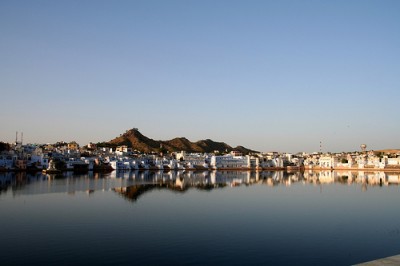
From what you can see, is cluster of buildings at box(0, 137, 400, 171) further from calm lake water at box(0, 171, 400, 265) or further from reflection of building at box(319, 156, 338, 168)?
calm lake water at box(0, 171, 400, 265)

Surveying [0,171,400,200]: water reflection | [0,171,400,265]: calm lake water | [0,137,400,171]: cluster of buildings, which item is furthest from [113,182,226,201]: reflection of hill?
[0,137,400,171]: cluster of buildings

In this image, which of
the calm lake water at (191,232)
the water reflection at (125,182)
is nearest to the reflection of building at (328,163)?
the water reflection at (125,182)

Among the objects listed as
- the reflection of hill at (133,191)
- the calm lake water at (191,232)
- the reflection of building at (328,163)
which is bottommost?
the calm lake water at (191,232)

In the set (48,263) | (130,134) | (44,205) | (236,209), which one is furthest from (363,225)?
(130,134)

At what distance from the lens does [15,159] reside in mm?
68625

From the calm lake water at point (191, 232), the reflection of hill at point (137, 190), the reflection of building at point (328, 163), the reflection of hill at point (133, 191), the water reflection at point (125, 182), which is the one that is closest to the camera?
the calm lake water at point (191, 232)

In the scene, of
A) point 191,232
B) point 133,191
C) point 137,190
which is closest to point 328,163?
point 137,190

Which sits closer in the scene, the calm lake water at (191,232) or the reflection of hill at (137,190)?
the calm lake water at (191,232)

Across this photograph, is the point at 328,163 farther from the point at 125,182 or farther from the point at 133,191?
the point at 133,191

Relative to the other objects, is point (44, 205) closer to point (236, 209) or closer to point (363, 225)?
point (236, 209)

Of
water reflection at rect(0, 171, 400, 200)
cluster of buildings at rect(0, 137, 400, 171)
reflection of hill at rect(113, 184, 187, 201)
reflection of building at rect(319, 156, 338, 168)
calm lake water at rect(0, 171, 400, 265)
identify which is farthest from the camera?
reflection of building at rect(319, 156, 338, 168)

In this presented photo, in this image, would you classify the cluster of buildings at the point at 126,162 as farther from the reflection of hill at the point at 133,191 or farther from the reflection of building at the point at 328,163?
the reflection of hill at the point at 133,191

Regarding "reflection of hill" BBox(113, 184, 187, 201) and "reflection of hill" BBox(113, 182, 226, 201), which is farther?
"reflection of hill" BBox(113, 182, 226, 201)

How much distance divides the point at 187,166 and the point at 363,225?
8572 cm
